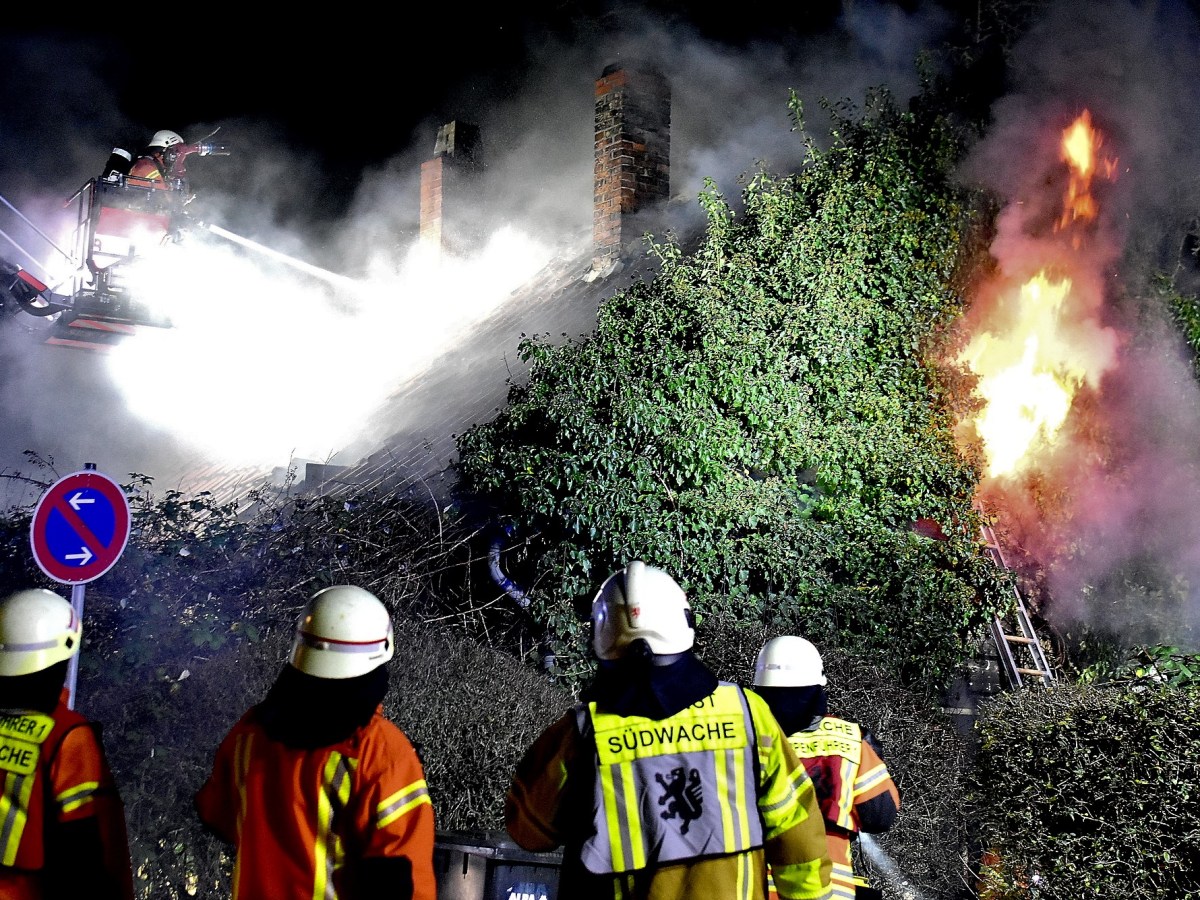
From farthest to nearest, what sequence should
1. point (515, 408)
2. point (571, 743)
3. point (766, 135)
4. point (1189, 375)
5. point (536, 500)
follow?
1. point (766, 135)
2. point (1189, 375)
3. point (515, 408)
4. point (536, 500)
5. point (571, 743)

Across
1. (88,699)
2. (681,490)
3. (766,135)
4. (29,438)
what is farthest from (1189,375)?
(29,438)

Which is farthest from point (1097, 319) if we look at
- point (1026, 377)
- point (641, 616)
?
point (641, 616)

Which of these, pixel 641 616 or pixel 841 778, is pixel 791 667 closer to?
pixel 841 778

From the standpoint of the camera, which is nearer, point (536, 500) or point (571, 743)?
point (571, 743)

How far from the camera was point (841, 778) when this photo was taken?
4.29m

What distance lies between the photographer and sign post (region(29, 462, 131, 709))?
548 centimetres

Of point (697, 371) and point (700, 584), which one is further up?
point (697, 371)

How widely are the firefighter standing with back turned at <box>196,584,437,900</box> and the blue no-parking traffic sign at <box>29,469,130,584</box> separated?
2.97 metres

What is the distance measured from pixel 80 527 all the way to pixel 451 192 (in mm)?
13619

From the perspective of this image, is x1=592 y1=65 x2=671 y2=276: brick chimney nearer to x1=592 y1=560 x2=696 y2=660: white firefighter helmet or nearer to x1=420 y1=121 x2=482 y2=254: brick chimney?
x1=420 y1=121 x2=482 y2=254: brick chimney

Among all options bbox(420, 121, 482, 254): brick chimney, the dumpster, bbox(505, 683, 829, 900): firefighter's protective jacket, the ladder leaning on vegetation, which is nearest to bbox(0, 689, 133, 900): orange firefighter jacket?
bbox(505, 683, 829, 900): firefighter's protective jacket

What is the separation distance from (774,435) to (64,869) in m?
8.17

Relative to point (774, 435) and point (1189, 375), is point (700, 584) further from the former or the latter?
point (1189, 375)

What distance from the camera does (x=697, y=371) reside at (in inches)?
408
